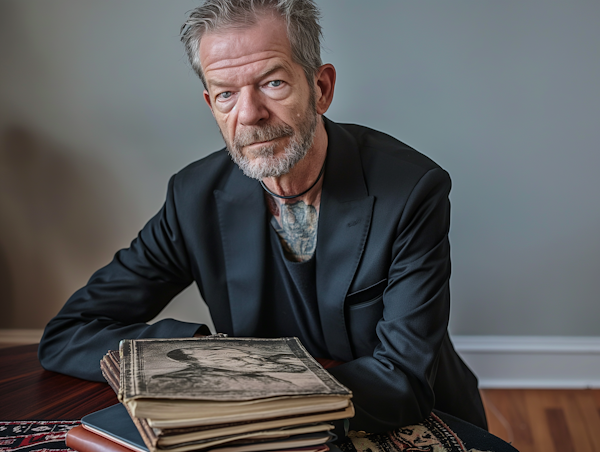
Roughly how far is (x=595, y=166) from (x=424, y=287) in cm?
156

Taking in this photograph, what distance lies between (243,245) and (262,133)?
0.30 meters

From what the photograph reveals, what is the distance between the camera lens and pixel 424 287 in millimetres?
1049

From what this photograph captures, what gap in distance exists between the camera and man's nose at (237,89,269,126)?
3.59ft

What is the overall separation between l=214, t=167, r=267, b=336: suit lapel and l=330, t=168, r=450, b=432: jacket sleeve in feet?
1.10

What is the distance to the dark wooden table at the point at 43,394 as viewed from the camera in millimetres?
909

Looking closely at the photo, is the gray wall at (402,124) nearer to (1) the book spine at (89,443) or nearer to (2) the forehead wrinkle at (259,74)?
(2) the forehead wrinkle at (259,74)

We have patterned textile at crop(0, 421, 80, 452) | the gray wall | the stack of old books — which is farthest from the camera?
the gray wall

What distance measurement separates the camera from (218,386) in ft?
2.08

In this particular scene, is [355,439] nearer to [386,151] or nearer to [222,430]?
[222,430]

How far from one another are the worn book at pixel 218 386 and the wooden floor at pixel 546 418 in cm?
167

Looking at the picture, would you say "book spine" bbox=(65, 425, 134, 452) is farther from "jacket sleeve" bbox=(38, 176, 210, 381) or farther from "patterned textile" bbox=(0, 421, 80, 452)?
"jacket sleeve" bbox=(38, 176, 210, 381)

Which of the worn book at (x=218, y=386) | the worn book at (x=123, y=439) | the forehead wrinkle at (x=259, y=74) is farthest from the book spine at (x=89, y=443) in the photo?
the forehead wrinkle at (x=259, y=74)

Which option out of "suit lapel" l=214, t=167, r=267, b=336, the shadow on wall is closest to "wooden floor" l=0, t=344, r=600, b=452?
"suit lapel" l=214, t=167, r=267, b=336

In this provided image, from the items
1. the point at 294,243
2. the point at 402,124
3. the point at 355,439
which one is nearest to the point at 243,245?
the point at 294,243
